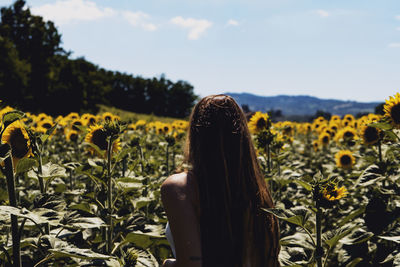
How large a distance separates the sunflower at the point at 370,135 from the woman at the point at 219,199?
2472 mm

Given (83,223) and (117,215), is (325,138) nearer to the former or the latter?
(117,215)

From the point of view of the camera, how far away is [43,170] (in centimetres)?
259

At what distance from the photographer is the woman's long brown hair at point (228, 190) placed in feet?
6.40

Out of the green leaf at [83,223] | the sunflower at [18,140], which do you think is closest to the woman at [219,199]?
the green leaf at [83,223]

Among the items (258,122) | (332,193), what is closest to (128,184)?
(332,193)

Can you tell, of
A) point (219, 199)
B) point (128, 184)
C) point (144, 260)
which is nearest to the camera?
point (219, 199)

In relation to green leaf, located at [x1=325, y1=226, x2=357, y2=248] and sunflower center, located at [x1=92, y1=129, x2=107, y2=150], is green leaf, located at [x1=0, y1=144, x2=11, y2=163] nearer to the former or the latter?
green leaf, located at [x1=325, y1=226, x2=357, y2=248]

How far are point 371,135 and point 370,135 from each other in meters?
0.02

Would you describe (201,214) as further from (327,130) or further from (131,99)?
(131,99)

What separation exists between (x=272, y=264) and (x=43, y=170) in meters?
1.71

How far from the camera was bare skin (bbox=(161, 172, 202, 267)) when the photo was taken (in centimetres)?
180

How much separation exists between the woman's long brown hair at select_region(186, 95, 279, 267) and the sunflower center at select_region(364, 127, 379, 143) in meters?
2.51

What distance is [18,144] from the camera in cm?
235

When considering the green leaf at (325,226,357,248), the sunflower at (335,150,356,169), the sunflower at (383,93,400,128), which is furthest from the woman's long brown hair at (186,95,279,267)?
the sunflower at (335,150,356,169)
